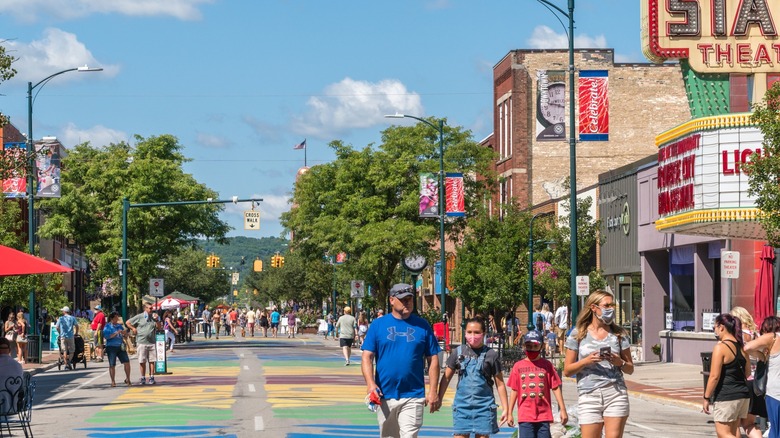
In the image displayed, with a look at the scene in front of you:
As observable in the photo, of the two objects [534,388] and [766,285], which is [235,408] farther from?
[766,285]

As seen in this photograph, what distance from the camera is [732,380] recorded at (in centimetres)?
1353

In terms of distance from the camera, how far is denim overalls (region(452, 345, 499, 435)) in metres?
12.8

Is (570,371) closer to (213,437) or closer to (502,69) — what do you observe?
(213,437)

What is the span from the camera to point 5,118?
27359mm

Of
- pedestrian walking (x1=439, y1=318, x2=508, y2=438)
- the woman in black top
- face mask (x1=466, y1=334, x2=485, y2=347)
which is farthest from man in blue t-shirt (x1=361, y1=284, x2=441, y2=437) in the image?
the woman in black top

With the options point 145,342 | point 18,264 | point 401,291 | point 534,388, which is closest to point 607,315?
point 534,388

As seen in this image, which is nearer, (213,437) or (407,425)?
(407,425)

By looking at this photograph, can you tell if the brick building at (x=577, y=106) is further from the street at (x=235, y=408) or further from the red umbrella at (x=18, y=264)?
the red umbrella at (x=18, y=264)

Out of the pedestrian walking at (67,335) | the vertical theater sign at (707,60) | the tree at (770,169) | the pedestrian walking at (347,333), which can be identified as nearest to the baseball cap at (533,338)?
the tree at (770,169)

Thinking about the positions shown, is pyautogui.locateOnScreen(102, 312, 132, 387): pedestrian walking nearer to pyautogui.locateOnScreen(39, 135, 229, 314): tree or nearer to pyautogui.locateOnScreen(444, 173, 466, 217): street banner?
pyautogui.locateOnScreen(444, 173, 466, 217): street banner

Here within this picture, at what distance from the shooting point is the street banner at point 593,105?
30.7m

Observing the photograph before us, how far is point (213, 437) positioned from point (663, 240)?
2675cm

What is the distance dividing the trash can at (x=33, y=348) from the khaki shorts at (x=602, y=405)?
33.0 m

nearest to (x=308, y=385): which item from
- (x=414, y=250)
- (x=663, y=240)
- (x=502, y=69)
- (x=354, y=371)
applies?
(x=354, y=371)
